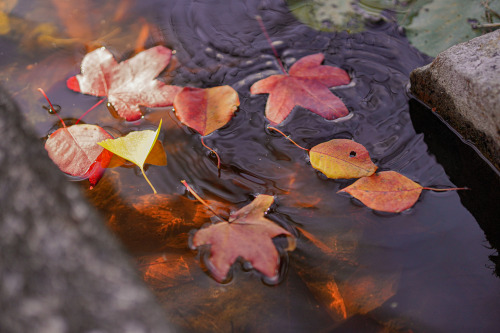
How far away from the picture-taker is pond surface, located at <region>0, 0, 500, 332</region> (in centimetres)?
94

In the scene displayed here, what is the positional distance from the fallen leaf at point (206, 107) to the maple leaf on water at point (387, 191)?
48 cm

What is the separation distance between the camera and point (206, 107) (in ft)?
4.30

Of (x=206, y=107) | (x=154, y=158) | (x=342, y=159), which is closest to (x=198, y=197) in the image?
(x=154, y=158)

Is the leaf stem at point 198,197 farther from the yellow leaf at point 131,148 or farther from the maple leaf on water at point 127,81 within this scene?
the maple leaf on water at point 127,81

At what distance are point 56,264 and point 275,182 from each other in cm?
65

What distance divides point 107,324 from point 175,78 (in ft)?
2.99

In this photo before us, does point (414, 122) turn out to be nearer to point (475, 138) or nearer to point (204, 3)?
point (475, 138)

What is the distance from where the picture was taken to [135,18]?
170cm

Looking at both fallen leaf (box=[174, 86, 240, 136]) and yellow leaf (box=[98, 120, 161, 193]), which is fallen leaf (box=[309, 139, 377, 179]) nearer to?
fallen leaf (box=[174, 86, 240, 136])

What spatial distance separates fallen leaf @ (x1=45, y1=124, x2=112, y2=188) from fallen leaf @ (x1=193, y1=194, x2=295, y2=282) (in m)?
0.42

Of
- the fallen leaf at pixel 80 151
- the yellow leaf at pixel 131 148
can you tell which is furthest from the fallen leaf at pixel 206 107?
the fallen leaf at pixel 80 151

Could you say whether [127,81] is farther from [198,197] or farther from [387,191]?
[387,191]

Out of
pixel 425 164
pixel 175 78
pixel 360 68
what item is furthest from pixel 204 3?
pixel 425 164

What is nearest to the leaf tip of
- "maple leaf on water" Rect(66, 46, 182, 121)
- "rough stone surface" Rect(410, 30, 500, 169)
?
"maple leaf on water" Rect(66, 46, 182, 121)
